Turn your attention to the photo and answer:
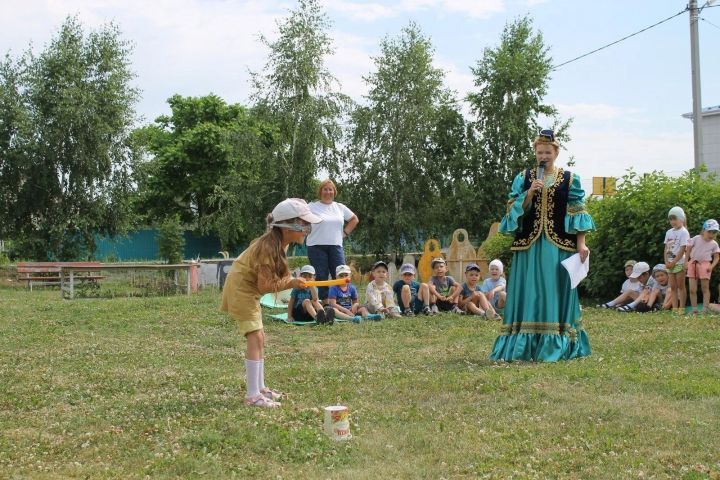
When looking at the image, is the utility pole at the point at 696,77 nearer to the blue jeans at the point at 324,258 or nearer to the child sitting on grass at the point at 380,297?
the child sitting on grass at the point at 380,297

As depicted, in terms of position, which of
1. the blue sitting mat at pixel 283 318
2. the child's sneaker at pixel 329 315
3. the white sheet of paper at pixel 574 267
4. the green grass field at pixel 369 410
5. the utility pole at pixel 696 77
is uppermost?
the utility pole at pixel 696 77

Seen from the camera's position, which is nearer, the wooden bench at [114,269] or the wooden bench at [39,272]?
the wooden bench at [114,269]

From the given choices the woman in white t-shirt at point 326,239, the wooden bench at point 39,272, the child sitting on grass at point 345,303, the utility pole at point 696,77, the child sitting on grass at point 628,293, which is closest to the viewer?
the woman in white t-shirt at point 326,239

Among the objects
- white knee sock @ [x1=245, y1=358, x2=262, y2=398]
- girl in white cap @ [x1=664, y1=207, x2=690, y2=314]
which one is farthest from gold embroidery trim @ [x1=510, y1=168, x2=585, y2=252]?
girl in white cap @ [x1=664, y1=207, x2=690, y2=314]

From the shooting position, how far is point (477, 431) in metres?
5.93

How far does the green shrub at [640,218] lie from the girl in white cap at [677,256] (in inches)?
58.7

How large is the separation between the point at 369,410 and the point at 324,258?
22.6ft

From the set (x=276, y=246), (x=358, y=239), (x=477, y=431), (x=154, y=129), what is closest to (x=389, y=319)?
(x=276, y=246)

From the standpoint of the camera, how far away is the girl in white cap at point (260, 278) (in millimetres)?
7008

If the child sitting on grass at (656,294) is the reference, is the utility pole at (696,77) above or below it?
above

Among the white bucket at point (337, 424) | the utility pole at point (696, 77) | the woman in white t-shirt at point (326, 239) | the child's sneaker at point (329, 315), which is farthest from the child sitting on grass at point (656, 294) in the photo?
the white bucket at point (337, 424)

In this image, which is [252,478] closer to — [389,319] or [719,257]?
[389,319]

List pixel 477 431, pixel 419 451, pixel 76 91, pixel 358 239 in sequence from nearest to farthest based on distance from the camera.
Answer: pixel 419 451 < pixel 477 431 < pixel 76 91 < pixel 358 239

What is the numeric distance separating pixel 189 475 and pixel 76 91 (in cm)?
2924
